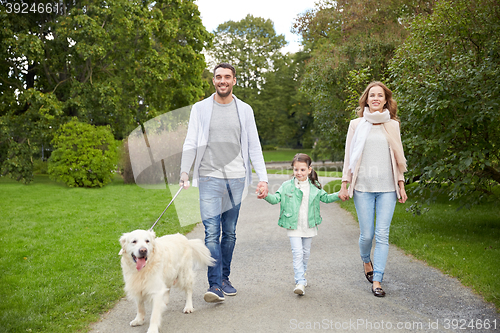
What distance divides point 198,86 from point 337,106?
1058cm

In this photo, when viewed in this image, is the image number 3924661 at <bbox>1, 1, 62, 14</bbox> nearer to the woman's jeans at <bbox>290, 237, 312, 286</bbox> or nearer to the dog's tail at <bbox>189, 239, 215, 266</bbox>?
the dog's tail at <bbox>189, 239, 215, 266</bbox>

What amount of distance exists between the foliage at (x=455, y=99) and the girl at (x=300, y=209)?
285 cm

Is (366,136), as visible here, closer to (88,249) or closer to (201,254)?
(201,254)

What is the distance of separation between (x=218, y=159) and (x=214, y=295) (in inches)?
56.2

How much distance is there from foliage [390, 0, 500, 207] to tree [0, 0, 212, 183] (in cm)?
1373

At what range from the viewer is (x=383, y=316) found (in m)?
3.96

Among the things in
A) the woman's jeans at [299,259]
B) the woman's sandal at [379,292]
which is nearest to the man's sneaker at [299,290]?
the woman's jeans at [299,259]

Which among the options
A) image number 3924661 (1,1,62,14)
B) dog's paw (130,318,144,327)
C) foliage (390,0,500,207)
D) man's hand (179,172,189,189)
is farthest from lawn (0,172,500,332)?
image number 3924661 (1,1,62,14)

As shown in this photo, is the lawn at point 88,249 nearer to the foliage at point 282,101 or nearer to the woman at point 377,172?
the woman at point 377,172

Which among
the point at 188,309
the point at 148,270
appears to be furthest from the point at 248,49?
the point at 148,270

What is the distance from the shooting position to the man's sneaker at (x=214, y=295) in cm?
419

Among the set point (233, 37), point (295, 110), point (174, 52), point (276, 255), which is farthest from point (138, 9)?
point (295, 110)

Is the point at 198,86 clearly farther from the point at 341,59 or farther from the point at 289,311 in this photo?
the point at 289,311

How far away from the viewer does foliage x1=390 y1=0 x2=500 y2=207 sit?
6.43m
